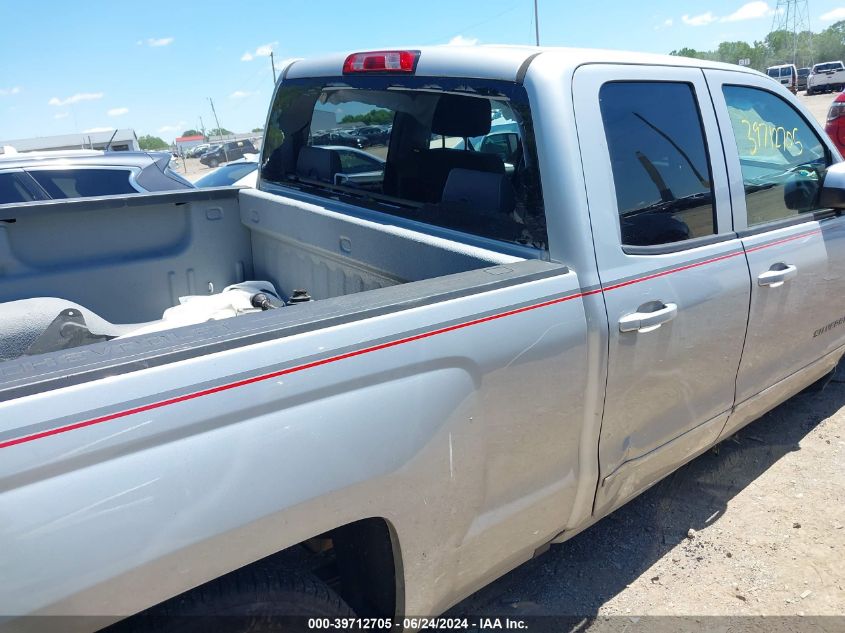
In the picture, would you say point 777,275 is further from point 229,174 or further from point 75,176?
point 229,174

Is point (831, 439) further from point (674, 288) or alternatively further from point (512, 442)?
point (512, 442)

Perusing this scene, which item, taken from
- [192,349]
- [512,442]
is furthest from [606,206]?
[192,349]

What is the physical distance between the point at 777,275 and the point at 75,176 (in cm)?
601

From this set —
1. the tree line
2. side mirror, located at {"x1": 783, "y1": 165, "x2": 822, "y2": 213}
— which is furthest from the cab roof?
the tree line

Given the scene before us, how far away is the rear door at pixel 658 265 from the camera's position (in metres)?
2.31

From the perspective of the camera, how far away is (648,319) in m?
2.34

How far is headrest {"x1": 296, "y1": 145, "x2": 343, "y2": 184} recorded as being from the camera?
137 inches

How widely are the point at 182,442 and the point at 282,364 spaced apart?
0.86 ft

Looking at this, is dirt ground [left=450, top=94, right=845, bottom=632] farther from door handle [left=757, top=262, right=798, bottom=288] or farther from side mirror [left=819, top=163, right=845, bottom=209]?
side mirror [left=819, top=163, right=845, bottom=209]

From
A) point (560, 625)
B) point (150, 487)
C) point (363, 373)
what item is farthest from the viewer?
point (560, 625)

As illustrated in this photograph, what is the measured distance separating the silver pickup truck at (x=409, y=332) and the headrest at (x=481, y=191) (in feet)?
0.04

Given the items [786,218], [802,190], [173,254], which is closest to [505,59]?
[786,218]

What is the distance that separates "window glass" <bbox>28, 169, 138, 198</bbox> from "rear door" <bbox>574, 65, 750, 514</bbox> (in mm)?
5151

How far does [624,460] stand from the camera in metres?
2.51
